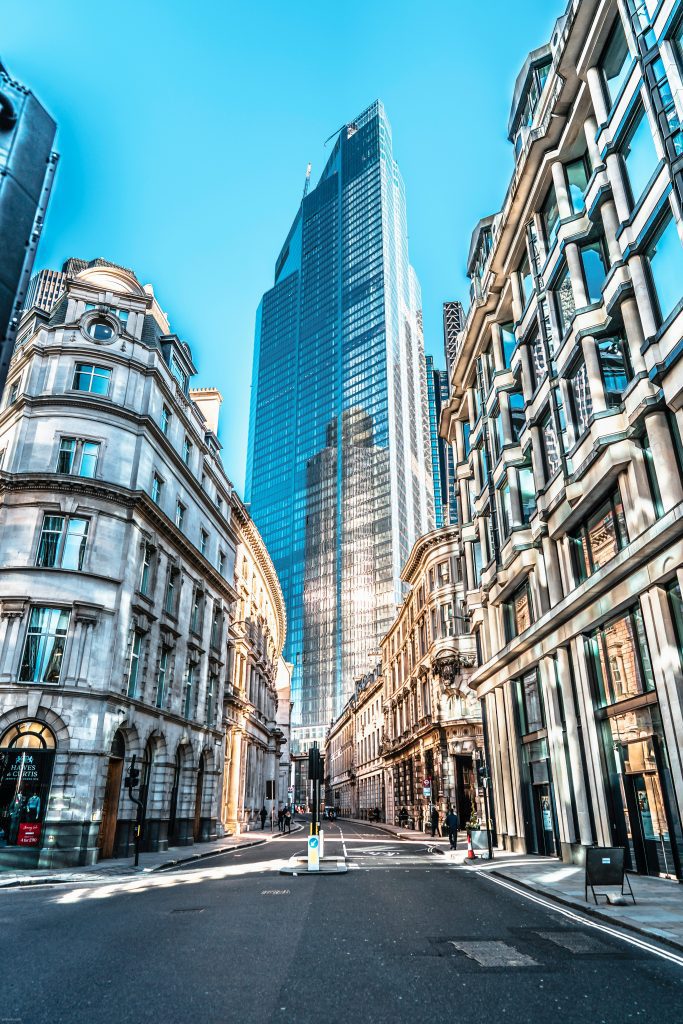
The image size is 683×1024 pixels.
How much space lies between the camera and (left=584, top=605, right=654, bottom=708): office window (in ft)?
57.9

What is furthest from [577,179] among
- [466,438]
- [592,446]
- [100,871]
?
[100,871]

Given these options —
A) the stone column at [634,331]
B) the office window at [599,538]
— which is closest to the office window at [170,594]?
the office window at [599,538]

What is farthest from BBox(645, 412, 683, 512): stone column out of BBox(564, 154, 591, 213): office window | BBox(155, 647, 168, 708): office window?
BBox(155, 647, 168, 708): office window

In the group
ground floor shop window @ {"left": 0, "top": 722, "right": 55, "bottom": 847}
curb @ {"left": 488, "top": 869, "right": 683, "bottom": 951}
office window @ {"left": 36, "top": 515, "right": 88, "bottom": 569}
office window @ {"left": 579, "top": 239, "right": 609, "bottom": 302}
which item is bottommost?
curb @ {"left": 488, "top": 869, "right": 683, "bottom": 951}

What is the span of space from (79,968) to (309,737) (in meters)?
180

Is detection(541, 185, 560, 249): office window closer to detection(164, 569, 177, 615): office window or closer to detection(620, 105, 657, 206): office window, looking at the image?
detection(620, 105, 657, 206): office window

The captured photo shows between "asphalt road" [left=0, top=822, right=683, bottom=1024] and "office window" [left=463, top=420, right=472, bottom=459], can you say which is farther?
"office window" [left=463, top=420, right=472, bottom=459]

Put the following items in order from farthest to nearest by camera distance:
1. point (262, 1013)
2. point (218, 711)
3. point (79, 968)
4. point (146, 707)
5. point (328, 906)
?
point (218, 711)
point (146, 707)
point (328, 906)
point (79, 968)
point (262, 1013)

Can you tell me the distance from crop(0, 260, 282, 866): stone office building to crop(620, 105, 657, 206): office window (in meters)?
21.4

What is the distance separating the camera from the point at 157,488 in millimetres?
33688

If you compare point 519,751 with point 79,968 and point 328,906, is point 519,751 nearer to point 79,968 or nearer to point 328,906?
point 328,906

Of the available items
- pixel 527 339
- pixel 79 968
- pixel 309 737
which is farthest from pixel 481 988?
pixel 309 737

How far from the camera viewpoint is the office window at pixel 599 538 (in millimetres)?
19094

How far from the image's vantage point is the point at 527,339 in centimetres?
2702
